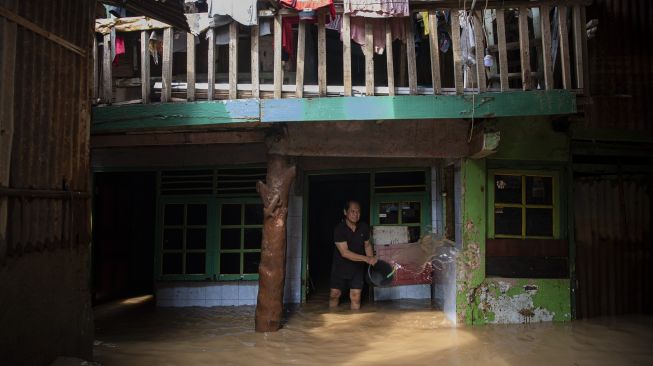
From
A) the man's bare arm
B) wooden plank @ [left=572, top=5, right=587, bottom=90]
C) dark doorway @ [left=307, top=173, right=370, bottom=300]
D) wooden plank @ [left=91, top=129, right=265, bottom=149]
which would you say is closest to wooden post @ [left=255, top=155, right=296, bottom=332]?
wooden plank @ [left=91, top=129, right=265, bottom=149]

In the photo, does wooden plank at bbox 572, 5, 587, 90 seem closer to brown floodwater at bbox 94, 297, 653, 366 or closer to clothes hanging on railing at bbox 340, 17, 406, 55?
clothes hanging on railing at bbox 340, 17, 406, 55

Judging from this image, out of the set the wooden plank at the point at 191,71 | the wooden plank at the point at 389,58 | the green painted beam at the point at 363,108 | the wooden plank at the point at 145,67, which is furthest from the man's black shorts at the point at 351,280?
the wooden plank at the point at 145,67

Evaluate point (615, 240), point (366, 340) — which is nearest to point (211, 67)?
point (366, 340)

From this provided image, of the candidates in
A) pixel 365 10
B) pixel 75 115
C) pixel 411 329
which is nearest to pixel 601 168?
pixel 411 329

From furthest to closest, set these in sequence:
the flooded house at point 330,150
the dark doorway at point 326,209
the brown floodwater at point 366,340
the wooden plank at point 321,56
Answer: the dark doorway at point 326,209, the wooden plank at point 321,56, the brown floodwater at point 366,340, the flooded house at point 330,150

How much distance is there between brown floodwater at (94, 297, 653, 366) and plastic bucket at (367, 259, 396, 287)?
0.40 metres

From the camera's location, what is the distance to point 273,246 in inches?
269

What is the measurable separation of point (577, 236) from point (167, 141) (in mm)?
6085

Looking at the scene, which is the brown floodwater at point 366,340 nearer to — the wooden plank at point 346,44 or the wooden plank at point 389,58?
the wooden plank at point 389,58

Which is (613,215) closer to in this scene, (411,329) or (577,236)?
(577,236)

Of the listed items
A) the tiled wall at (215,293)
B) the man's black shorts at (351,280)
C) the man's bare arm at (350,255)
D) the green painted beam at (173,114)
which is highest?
the green painted beam at (173,114)

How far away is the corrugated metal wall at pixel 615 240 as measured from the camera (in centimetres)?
725

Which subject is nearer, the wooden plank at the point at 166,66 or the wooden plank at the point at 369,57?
the wooden plank at the point at 369,57

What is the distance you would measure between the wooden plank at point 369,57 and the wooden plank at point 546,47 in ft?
6.74
